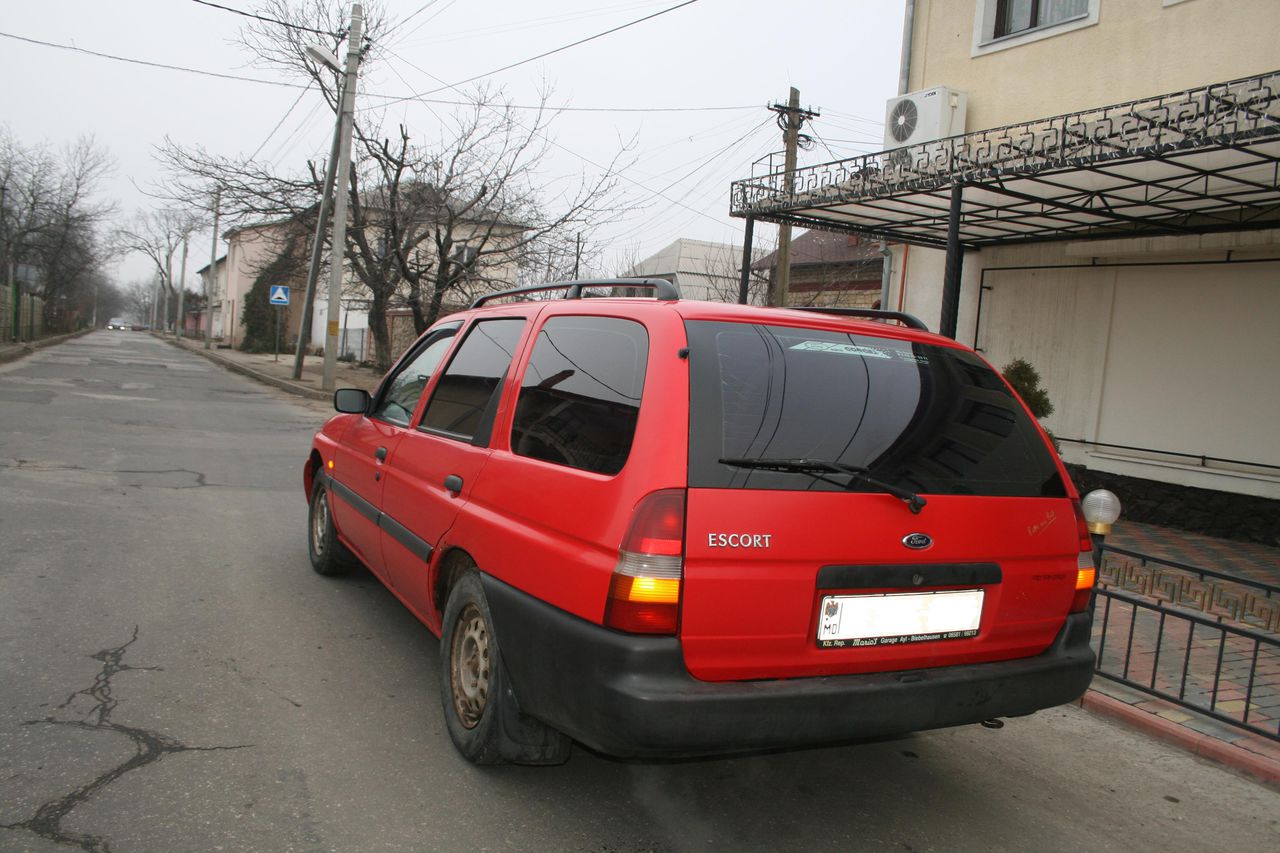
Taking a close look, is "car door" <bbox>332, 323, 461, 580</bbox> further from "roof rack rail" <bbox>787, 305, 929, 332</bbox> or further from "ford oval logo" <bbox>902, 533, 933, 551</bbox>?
"ford oval logo" <bbox>902, 533, 933, 551</bbox>

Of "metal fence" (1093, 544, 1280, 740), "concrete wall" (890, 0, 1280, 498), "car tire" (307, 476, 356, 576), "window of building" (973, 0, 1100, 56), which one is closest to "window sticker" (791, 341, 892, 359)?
"metal fence" (1093, 544, 1280, 740)

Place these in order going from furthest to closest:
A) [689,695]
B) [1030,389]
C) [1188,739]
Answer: [1030,389] < [1188,739] < [689,695]

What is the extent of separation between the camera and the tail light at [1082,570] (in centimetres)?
319

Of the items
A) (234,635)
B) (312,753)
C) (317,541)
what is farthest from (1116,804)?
(317,541)

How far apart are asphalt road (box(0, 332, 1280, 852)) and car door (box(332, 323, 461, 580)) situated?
51cm

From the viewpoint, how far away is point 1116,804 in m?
3.49

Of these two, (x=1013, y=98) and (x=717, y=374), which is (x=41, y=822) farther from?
(x=1013, y=98)

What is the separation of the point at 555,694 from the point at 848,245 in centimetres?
3215

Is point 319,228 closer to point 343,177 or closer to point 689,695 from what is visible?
point 343,177

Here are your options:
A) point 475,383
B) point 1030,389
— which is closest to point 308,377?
point 1030,389

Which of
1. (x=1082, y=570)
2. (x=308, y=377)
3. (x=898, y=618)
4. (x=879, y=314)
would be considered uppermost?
(x=879, y=314)

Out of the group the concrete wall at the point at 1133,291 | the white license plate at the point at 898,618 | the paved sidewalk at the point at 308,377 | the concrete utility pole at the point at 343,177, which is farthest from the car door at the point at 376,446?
the concrete utility pole at the point at 343,177

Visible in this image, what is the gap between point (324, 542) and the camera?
5594 millimetres

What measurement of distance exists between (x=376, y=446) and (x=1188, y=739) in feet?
13.3
